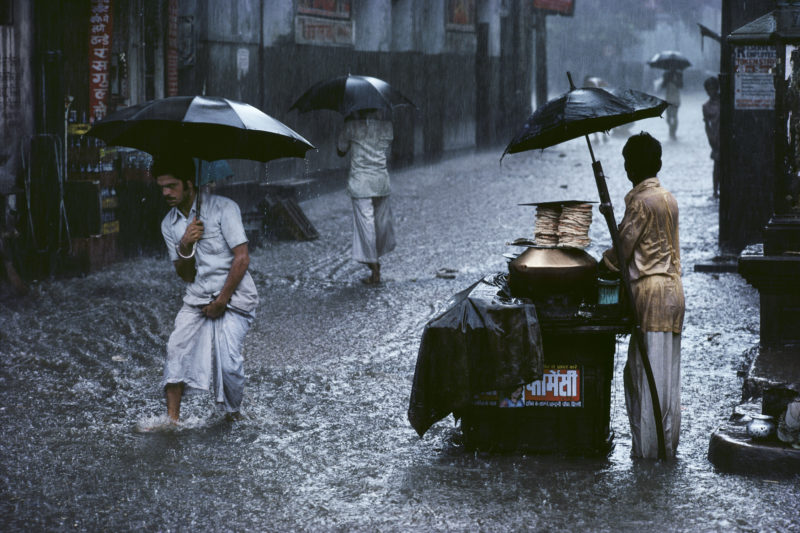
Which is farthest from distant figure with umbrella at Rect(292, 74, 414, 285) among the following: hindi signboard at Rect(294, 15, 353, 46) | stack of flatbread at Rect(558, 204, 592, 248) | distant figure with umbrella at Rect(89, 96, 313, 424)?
hindi signboard at Rect(294, 15, 353, 46)

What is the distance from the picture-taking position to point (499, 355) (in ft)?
18.9

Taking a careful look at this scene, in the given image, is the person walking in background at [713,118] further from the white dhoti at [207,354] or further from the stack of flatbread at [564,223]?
the white dhoti at [207,354]

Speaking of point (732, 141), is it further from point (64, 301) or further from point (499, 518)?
point (499, 518)

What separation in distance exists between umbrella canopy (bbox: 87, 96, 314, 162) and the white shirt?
30 cm

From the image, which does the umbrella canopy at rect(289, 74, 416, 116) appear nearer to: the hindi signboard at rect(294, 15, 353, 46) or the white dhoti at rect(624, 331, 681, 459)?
the white dhoti at rect(624, 331, 681, 459)

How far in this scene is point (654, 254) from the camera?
584cm

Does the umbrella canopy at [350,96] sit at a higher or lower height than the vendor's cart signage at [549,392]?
higher

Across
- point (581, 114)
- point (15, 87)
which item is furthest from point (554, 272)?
point (15, 87)

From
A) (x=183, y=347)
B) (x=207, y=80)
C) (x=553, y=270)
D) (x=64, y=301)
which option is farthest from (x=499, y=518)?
(x=207, y=80)

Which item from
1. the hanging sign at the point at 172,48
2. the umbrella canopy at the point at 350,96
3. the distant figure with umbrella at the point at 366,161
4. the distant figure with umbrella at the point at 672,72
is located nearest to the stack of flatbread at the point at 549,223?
the umbrella canopy at the point at 350,96

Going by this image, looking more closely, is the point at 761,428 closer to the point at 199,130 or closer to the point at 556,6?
the point at 199,130

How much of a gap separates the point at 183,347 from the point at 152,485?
117cm

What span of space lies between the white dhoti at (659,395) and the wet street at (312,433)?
119mm

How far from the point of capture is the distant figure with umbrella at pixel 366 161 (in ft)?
36.7
